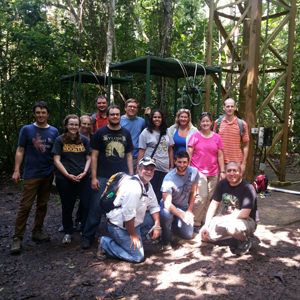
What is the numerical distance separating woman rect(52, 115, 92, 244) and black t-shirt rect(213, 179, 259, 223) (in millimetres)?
1826

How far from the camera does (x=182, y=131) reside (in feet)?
15.2

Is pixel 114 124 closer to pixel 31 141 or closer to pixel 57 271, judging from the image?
pixel 31 141

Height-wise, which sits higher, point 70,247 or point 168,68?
point 168,68

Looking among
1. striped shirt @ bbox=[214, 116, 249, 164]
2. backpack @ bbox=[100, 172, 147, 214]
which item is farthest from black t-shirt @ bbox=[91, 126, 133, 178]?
striped shirt @ bbox=[214, 116, 249, 164]

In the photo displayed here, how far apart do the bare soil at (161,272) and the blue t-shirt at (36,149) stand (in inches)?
41.6

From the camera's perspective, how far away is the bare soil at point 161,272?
9.43ft

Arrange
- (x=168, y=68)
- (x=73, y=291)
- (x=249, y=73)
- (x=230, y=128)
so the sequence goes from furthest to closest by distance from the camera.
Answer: (x=249, y=73) < (x=168, y=68) < (x=230, y=128) < (x=73, y=291)

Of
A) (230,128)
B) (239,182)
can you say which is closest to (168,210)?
(239,182)

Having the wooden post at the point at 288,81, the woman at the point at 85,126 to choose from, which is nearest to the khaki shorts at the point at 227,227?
the woman at the point at 85,126

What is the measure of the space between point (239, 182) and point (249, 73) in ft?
10.9

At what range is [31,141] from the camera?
13.1ft

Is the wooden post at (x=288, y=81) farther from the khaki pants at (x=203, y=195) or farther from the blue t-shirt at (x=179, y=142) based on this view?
the blue t-shirt at (x=179, y=142)

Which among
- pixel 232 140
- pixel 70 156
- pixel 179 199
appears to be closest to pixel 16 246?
pixel 70 156

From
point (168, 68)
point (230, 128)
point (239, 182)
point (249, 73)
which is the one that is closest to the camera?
point (239, 182)
